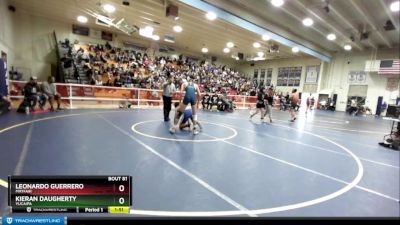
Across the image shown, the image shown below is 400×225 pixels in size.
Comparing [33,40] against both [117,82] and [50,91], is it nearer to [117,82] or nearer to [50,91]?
[117,82]

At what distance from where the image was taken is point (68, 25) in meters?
10.8

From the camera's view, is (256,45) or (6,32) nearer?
(6,32)

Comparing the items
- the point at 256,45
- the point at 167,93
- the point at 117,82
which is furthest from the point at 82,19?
the point at 256,45

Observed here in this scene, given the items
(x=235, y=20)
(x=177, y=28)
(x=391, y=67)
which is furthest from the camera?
(x=177, y=28)

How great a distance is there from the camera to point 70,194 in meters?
0.59

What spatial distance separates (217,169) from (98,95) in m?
6.48

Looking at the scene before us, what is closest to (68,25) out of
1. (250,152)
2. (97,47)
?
(97,47)

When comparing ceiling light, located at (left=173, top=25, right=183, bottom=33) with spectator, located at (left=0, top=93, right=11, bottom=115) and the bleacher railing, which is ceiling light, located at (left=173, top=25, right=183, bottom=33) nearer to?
the bleacher railing

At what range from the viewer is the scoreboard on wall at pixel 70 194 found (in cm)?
58

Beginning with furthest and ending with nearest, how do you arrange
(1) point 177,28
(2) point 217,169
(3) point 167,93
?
(1) point 177,28
(3) point 167,93
(2) point 217,169

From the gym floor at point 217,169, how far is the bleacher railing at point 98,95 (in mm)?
2949

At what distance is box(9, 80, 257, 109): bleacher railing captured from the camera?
6285 millimetres

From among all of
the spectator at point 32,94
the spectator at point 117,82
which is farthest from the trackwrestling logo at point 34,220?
the spectator at point 117,82

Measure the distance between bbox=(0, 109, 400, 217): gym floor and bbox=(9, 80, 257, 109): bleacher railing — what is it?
2.95 meters
